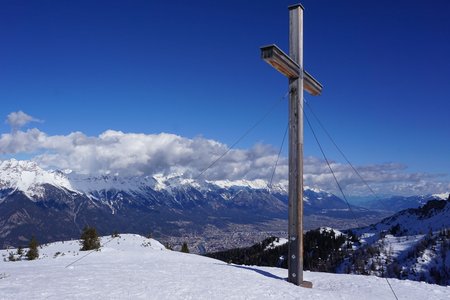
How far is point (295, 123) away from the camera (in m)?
14.0

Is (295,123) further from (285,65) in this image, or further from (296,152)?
(285,65)

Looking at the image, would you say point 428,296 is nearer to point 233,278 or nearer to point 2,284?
point 233,278

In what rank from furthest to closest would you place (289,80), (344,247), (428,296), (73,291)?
1. (344,247)
2. (289,80)
3. (428,296)
4. (73,291)

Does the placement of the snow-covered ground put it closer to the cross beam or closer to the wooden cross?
the wooden cross

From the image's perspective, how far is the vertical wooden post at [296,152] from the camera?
43.9 feet

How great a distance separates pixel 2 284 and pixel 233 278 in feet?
21.0

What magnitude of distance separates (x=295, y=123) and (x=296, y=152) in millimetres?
1035

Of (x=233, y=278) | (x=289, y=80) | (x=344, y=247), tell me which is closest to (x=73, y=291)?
(x=233, y=278)

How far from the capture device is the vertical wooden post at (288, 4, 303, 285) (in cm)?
1338

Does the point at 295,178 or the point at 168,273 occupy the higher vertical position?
the point at 295,178

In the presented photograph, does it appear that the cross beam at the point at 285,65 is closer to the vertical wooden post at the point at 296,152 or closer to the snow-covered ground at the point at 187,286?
the vertical wooden post at the point at 296,152

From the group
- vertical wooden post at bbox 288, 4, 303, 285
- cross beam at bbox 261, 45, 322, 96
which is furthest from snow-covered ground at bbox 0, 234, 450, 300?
cross beam at bbox 261, 45, 322, 96

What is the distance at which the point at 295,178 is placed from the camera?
44.8 feet

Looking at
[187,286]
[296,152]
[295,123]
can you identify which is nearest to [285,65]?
[295,123]
